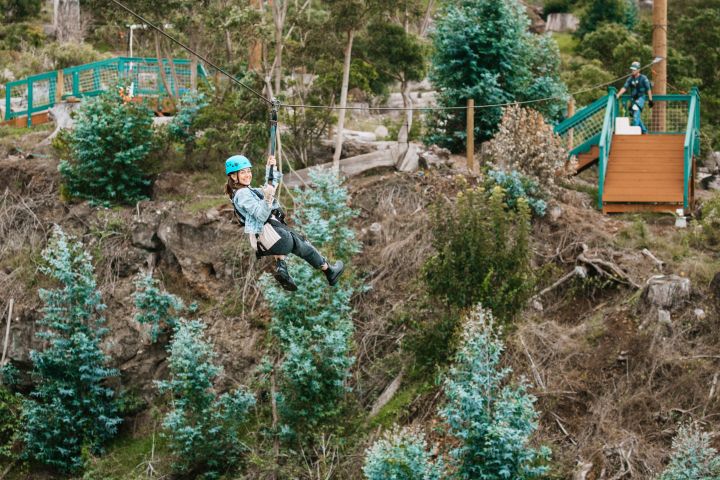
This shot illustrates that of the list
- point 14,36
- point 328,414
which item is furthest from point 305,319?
point 14,36

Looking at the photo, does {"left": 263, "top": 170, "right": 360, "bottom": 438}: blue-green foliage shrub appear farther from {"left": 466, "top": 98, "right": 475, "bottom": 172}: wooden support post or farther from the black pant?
the black pant

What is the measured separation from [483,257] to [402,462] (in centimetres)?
372

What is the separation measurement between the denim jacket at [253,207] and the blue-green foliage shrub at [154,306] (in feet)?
29.9

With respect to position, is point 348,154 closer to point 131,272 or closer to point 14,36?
point 131,272

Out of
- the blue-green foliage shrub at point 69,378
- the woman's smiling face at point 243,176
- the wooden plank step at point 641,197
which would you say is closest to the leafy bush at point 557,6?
the wooden plank step at point 641,197

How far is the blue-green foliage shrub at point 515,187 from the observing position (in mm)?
21156

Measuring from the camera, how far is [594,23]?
→ 4134 cm

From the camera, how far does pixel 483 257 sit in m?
18.8

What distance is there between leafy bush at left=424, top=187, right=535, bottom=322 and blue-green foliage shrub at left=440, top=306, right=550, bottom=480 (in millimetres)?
1765

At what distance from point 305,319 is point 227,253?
3.86 m

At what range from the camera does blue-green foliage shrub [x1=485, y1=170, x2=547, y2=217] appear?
69.4 feet

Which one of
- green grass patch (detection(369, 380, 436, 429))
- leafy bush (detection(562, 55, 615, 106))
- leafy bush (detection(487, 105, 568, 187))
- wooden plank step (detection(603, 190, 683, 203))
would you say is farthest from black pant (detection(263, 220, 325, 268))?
leafy bush (detection(562, 55, 615, 106))

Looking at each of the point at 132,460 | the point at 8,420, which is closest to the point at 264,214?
the point at 132,460

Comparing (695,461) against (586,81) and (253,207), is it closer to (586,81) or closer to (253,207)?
(253,207)
